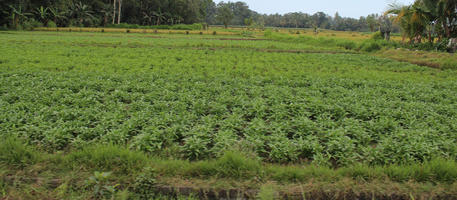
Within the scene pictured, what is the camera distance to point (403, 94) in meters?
8.10

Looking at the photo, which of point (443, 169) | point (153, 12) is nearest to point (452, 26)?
point (443, 169)

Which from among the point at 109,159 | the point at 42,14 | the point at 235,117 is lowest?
the point at 109,159

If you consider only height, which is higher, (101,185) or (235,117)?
(235,117)

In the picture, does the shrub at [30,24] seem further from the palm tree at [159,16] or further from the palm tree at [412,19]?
the palm tree at [412,19]

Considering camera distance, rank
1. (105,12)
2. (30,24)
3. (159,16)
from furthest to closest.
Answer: (159,16) → (105,12) → (30,24)

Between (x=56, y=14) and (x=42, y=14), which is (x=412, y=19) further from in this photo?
(x=56, y=14)

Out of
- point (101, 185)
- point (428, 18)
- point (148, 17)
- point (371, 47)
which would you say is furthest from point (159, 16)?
point (101, 185)

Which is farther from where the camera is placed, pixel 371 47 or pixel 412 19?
pixel 371 47

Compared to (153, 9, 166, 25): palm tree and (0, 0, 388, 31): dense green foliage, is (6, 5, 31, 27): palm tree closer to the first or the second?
(0, 0, 388, 31): dense green foliage

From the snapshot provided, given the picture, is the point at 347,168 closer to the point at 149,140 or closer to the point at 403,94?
the point at 149,140

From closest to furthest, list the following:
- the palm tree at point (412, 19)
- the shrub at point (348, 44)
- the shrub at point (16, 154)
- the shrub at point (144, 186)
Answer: the shrub at point (144, 186) < the shrub at point (16, 154) < the palm tree at point (412, 19) < the shrub at point (348, 44)

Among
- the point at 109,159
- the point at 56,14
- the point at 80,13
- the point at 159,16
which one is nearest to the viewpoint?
the point at 109,159

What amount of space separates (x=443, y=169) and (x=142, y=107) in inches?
228

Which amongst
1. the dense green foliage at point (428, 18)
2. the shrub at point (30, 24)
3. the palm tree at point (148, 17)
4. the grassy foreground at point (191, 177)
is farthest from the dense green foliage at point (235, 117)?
the palm tree at point (148, 17)
